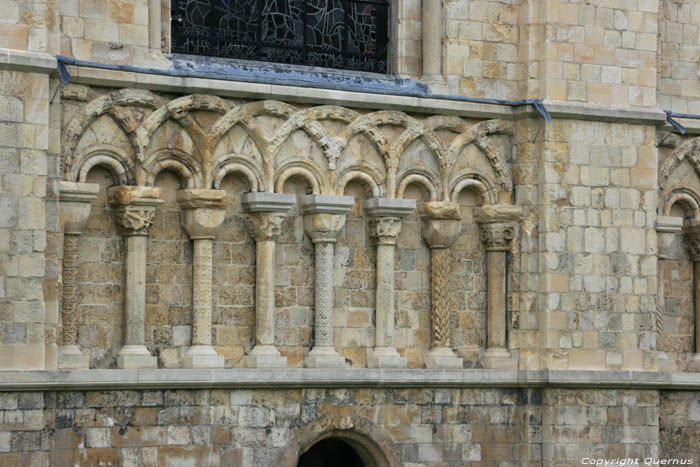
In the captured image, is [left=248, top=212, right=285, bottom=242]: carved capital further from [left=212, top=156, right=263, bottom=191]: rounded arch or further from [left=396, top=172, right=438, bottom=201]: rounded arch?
[left=396, top=172, right=438, bottom=201]: rounded arch

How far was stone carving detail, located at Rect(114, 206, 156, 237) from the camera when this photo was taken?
52.0 ft

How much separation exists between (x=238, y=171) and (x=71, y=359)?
7.97 ft

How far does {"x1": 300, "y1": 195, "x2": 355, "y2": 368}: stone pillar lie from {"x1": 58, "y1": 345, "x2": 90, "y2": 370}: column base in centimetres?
231

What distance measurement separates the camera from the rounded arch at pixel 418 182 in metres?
17.4

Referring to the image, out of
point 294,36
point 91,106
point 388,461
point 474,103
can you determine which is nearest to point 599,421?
point 388,461

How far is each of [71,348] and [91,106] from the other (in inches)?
86.2

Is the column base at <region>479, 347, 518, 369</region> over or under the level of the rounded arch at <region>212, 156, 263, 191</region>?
under

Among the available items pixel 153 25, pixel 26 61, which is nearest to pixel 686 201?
pixel 153 25

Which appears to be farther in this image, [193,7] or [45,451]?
[193,7]

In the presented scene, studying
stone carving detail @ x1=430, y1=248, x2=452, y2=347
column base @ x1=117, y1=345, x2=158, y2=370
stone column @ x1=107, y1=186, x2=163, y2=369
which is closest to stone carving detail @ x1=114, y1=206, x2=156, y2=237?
stone column @ x1=107, y1=186, x2=163, y2=369

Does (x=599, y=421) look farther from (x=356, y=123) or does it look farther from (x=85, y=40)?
(x=85, y=40)

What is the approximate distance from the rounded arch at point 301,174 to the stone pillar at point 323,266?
0.16 m

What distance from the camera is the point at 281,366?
650 inches

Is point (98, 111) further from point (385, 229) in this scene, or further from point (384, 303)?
point (384, 303)
